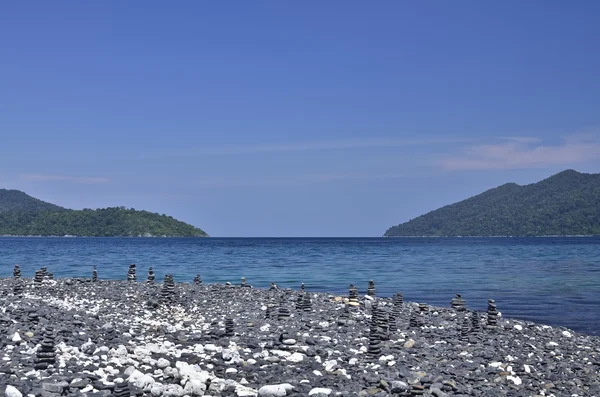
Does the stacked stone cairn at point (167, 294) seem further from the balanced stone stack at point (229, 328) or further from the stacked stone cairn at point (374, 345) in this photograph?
the stacked stone cairn at point (374, 345)

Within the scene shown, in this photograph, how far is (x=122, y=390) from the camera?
11758mm

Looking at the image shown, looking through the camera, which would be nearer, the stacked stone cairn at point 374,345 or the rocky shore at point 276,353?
the rocky shore at point 276,353

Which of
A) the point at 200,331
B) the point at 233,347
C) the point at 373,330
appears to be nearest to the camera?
the point at 233,347

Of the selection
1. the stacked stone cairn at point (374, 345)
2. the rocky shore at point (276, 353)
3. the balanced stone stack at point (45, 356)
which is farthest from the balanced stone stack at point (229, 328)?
the balanced stone stack at point (45, 356)

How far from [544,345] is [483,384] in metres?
7.29

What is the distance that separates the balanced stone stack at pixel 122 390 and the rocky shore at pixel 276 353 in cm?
3

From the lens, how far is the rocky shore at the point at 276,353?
12.6 meters

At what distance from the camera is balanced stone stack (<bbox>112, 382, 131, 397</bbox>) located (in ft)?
38.3

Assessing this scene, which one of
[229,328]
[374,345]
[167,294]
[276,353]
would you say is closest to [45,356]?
[276,353]

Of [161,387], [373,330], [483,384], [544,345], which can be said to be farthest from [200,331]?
[544,345]

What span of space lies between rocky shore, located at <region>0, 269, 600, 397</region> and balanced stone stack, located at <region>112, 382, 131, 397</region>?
26mm

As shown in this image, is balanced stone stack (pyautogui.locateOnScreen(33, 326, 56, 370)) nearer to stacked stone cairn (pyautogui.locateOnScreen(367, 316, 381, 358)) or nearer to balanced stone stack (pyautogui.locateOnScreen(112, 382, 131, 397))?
balanced stone stack (pyautogui.locateOnScreen(112, 382, 131, 397))

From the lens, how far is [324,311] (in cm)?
2556

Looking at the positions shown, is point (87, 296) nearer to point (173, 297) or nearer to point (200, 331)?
point (173, 297)
